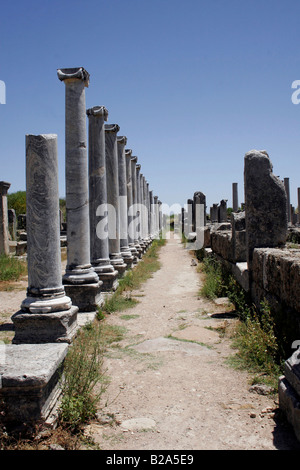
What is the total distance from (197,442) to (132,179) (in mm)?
16146

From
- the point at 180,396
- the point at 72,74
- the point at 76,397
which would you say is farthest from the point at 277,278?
the point at 72,74

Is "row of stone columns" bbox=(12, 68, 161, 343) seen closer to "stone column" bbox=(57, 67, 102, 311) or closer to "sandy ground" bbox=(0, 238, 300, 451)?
"stone column" bbox=(57, 67, 102, 311)

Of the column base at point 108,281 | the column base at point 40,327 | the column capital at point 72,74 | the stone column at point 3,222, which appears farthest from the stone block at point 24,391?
the stone column at point 3,222

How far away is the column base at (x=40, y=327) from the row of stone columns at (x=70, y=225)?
13 mm

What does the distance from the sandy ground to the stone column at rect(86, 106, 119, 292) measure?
7.95 feet

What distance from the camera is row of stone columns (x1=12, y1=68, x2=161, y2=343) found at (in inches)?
231

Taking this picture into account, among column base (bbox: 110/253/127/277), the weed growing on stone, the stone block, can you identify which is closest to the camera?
the stone block

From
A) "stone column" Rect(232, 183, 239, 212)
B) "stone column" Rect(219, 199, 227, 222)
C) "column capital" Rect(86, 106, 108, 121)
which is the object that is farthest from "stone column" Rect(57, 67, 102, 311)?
"stone column" Rect(232, 183, 239, 212)

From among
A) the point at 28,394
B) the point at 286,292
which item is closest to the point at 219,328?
the point at 286,292

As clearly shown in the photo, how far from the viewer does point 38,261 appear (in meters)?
5.96

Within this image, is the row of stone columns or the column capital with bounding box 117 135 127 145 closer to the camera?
the row of stone columns
